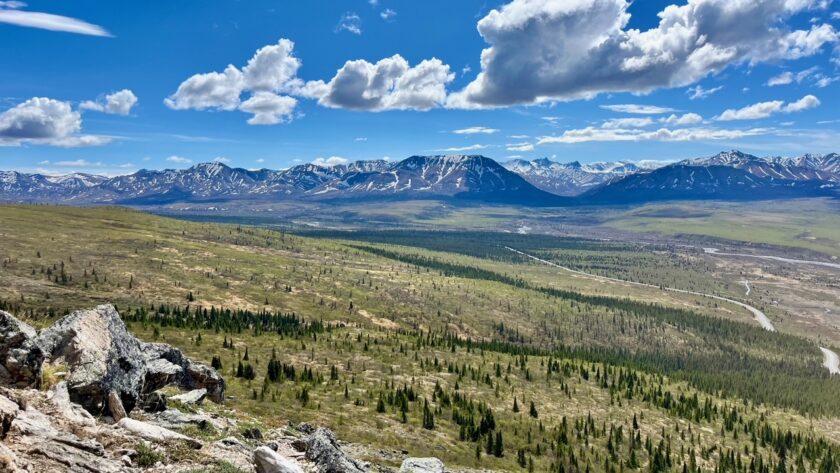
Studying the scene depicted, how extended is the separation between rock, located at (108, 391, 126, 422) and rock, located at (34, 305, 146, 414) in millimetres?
316

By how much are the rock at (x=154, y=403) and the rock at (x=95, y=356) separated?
111 centimetres

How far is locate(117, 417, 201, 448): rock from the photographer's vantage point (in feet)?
84.8

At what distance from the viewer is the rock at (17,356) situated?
26797 mm

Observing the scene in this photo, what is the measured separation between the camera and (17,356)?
27.2 m

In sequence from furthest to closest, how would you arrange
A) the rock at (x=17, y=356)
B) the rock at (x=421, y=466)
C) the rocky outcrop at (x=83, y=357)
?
1. the rock at (x=421, y=466)
2. the rocky outcrop at (x=83, y=357)
3. the rock at (x=17, y=356)

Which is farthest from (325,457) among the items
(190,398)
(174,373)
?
(174,373)

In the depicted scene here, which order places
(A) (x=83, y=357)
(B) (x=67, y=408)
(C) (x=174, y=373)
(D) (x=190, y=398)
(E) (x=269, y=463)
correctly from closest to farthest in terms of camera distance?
(B) (x=67, y=408) → (E) (x=269, y=463) → (A) (x=83, y=357) → (D) (x=190, y=398) → (C) (x=174, y=373)

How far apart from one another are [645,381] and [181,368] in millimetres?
176526

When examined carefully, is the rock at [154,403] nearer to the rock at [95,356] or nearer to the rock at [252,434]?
the rock at [95,356]

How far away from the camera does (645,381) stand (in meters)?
183

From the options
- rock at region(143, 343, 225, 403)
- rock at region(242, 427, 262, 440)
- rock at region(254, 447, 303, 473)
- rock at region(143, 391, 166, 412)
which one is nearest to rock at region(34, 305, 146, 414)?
rock at region(143, 391, 166, 412)

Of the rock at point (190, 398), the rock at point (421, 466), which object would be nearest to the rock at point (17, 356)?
the rock at point (190, 398)

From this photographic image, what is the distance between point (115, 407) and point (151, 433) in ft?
17.0

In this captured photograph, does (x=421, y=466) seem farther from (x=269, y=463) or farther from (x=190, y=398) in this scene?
(x=190, y=398)
